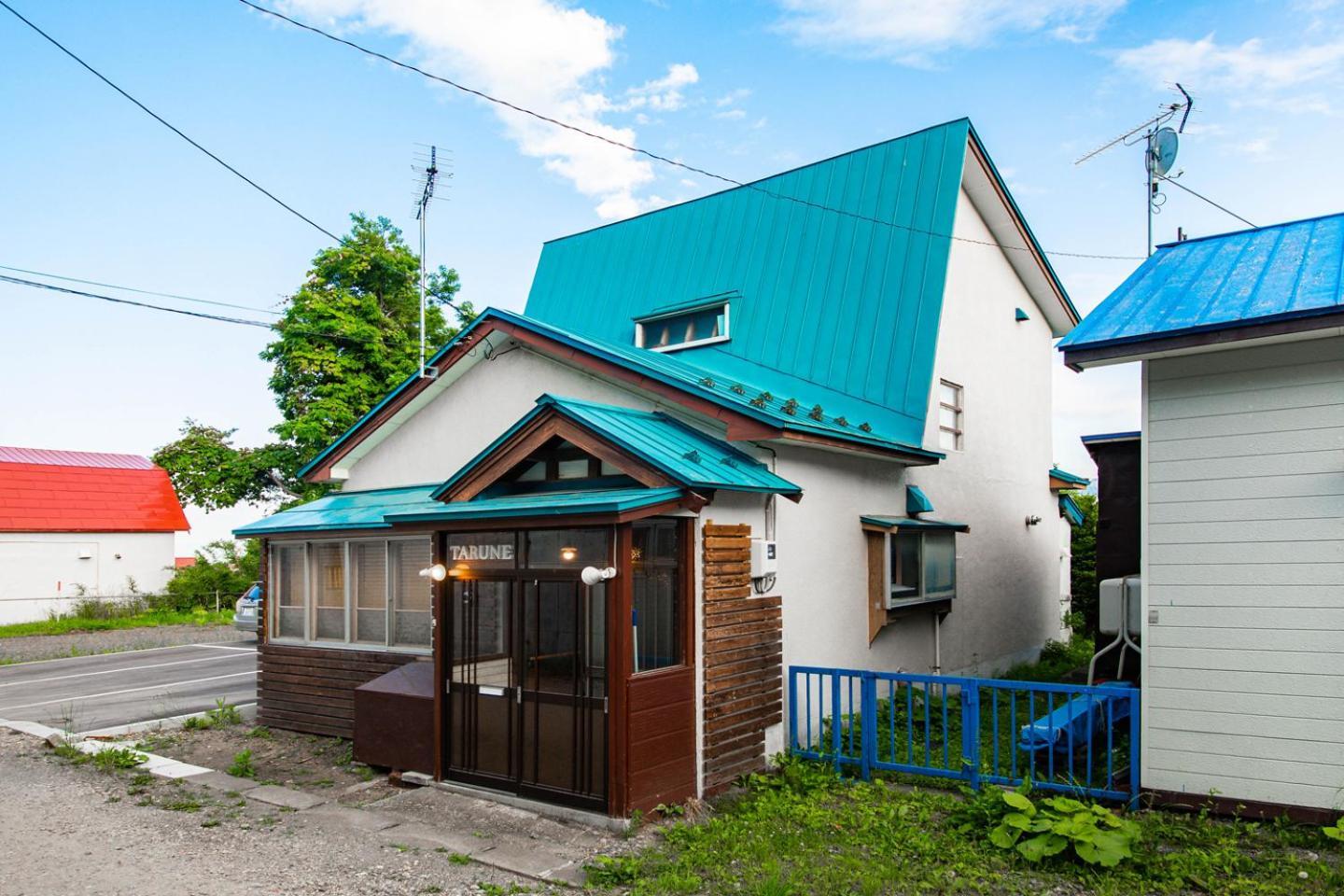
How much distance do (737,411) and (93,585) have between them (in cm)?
2872

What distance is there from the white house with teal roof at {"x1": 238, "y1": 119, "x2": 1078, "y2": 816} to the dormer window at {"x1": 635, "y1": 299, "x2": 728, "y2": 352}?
0.18ft

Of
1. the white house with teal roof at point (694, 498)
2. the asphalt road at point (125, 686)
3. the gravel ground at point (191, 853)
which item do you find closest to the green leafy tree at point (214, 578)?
the asphalt road at point (125, 686)

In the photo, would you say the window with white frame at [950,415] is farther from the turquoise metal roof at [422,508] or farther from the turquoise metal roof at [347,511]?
the turquoise metal roof at [347,511]

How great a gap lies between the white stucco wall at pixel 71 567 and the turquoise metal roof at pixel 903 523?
91.9 ft

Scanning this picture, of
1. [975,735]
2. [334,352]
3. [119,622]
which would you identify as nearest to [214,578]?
[119,622]

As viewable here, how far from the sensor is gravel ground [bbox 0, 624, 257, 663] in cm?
2148

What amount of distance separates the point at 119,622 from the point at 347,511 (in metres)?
20.7

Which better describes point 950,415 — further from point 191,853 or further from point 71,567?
point 71,567

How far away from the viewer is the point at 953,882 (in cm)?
624

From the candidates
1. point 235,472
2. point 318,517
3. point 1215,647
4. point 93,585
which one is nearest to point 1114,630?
point 1215,647

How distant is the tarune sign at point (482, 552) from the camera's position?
8688 millimetres

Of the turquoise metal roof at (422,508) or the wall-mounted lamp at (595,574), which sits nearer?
the wall-mounted lamp at (595,574)

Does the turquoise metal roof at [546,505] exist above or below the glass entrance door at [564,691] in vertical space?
above

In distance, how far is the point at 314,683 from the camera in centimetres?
1179
